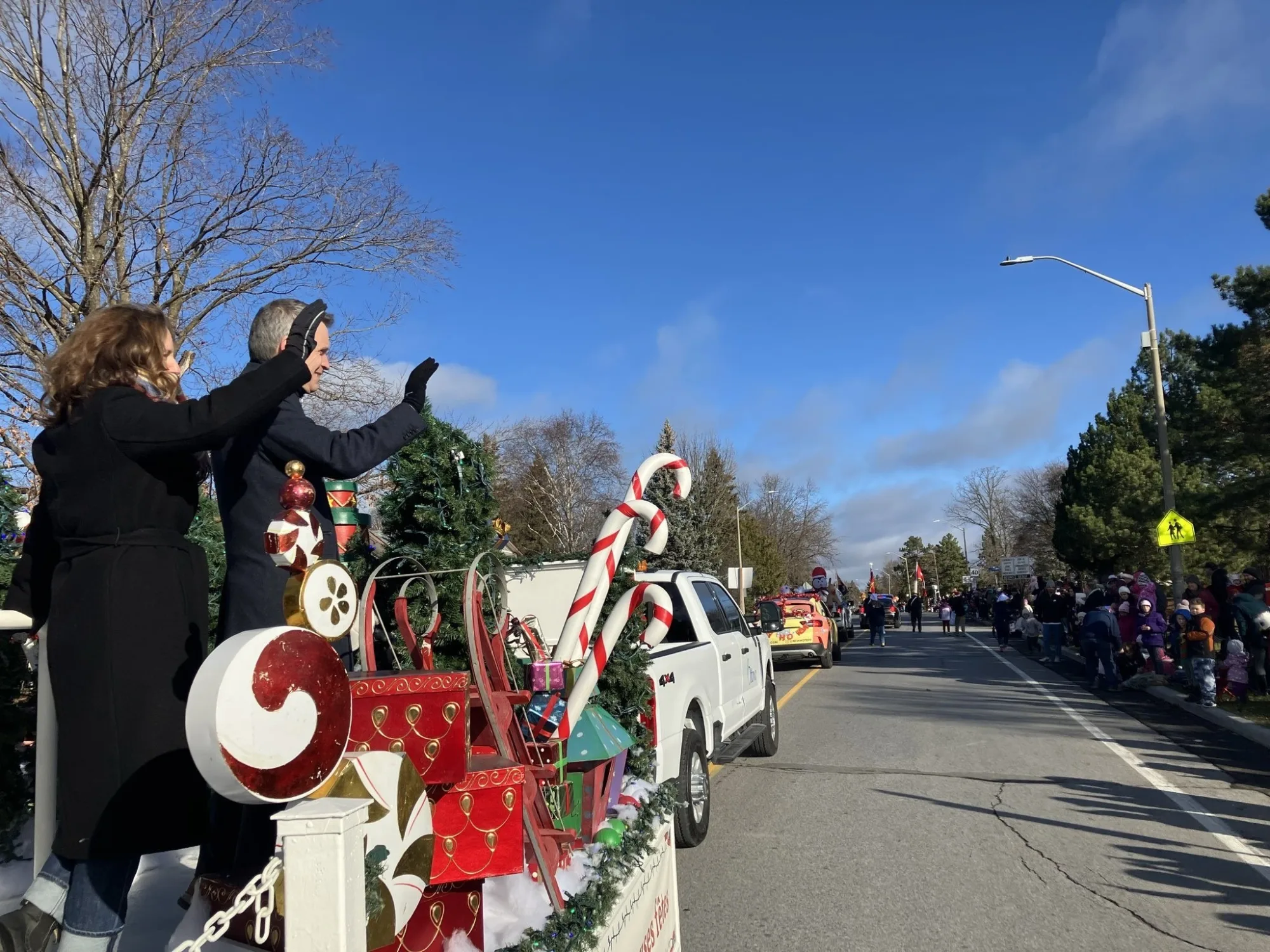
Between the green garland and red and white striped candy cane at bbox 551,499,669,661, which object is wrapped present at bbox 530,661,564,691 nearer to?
red and white striped candy cane at bbox 551,499,669,661

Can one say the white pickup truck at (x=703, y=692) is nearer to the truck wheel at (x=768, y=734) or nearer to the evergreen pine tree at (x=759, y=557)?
the truck wheel at (x=768, y=734)

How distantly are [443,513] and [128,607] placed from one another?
3.35m

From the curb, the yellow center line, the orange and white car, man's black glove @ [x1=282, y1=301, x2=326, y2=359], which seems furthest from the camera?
the orange and white car

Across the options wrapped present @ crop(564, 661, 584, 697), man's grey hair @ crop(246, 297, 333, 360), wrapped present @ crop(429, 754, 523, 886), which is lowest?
wrapped present @ crop(429, 754, 523, 886)

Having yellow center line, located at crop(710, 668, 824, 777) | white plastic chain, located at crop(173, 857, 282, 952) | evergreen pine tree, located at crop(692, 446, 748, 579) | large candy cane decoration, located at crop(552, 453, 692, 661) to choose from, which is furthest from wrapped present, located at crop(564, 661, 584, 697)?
evergreen pine tree, located at crop(692, 446, 748, 579)

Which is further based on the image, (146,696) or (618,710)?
(618,710)

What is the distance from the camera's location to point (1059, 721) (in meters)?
11.7

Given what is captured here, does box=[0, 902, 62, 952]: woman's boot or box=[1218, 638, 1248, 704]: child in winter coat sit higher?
box=[0, 902, 62, 952]: woman's boot

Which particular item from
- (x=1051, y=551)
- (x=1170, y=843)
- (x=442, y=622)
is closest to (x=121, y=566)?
(x=442, y=622)

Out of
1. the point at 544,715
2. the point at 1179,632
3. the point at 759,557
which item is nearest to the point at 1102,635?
the point at 1179,632

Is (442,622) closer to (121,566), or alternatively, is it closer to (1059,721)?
(121,566)

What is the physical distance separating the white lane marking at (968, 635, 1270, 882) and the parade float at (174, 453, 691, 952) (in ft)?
13.8

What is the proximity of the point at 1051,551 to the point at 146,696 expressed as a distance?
66354 mm

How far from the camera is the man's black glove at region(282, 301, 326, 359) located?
2.10m
